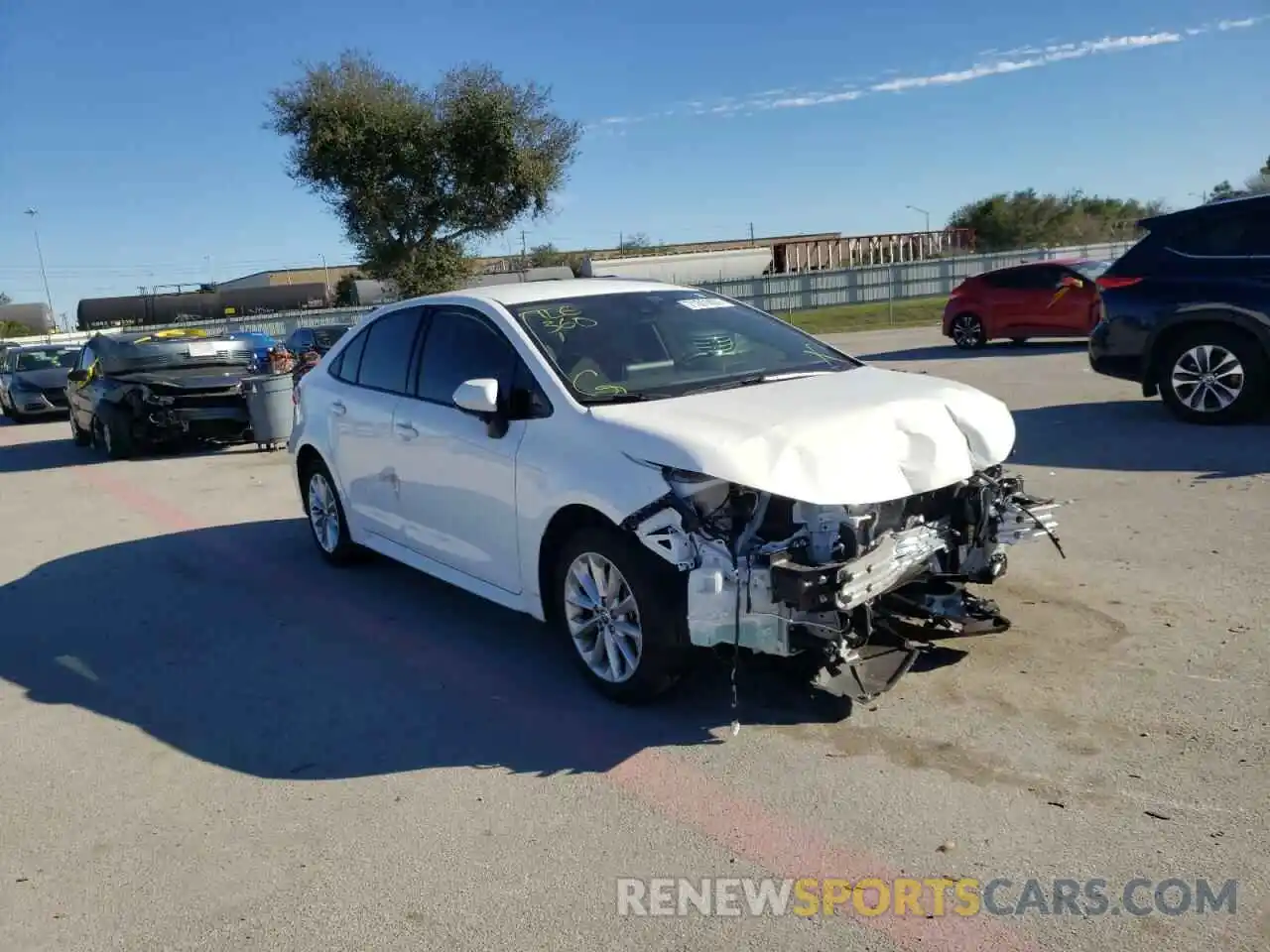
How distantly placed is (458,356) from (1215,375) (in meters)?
7.27

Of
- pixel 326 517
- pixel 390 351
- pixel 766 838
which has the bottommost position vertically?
pixel 766 838

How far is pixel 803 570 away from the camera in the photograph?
4008 millimetres

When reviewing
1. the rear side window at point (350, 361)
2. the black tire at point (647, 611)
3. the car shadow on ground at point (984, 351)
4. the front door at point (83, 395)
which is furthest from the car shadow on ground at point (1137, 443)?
the front door at point (83, 395)

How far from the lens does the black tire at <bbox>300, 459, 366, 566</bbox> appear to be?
7133 millimetres

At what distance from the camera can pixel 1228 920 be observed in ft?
9.81

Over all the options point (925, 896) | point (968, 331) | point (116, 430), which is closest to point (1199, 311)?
point (925, 896)

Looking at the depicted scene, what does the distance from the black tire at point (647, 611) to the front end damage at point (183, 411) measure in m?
10.0

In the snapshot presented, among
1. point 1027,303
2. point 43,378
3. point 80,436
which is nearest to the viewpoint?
point 80,436

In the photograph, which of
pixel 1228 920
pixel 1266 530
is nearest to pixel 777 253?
pixel 1266 530

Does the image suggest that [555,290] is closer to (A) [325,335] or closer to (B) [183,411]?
(B) [183,411]

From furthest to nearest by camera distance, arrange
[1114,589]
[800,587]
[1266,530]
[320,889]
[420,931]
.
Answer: [1266,530] < [1114,589] < [800,587] < [320,889] < [420,931]

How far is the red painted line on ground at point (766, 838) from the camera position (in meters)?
3.02

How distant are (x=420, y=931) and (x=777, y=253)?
62.7 meters

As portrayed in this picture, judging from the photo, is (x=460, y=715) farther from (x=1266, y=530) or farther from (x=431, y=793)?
(x=1266, y=530)
